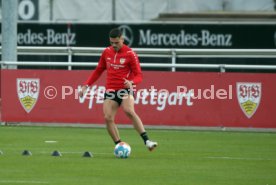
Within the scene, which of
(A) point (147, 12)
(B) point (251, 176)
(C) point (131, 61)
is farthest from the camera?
(A) point (147, 12)

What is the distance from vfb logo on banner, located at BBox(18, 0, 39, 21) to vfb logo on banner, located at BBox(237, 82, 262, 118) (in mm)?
15044

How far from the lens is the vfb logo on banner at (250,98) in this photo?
22.7 meters

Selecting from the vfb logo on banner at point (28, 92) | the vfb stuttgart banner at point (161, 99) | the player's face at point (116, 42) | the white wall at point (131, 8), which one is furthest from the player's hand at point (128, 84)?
the white wall at point (131, 8)

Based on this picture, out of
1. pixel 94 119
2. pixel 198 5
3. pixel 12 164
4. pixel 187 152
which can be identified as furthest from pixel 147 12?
pixel 12 164

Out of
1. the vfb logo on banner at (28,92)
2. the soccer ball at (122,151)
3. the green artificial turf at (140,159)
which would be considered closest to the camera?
the green artificial turf at (140,159)

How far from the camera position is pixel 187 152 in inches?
690

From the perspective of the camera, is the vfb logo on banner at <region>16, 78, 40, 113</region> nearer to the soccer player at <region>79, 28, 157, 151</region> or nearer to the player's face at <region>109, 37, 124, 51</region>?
the soccer player at <region>79, 28, 157, 151</region>

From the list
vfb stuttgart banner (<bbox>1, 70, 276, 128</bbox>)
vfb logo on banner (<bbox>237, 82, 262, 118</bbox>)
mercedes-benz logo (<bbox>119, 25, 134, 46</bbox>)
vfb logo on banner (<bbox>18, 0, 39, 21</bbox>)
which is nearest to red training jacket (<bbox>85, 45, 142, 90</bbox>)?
vfb stuttgart banner (<bbox>1, 70, 276, 128</bbox>)

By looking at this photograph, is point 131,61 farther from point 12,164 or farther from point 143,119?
point 143,119

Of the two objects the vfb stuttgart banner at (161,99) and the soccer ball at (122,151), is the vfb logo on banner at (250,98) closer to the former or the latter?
the vfb stuttgart banner at (161,99)

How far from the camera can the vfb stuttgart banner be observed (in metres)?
22.7

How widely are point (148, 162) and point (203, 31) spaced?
62.3 feet

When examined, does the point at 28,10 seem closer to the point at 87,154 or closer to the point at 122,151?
the point at 87,154

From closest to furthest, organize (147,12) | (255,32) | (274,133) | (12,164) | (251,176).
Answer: (251,176) < (12,164) < (274,133) < (255,32) < (147,12)
